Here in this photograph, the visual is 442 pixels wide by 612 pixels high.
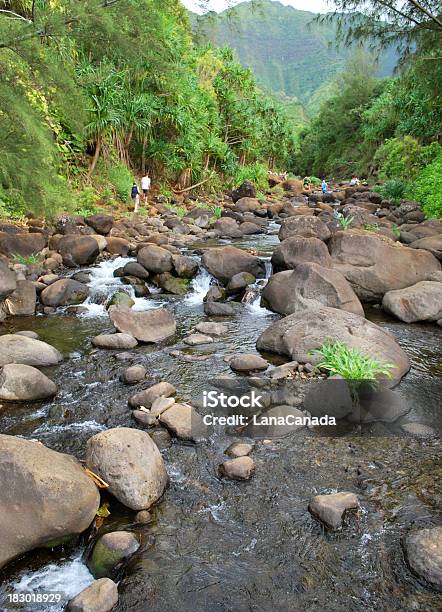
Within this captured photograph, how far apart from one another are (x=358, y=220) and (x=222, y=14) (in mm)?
8514

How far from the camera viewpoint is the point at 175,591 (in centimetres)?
316

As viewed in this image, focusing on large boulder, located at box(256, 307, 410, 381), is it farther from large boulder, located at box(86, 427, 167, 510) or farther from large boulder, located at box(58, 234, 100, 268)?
large boulder, located at box(58, 234, 100, 268)

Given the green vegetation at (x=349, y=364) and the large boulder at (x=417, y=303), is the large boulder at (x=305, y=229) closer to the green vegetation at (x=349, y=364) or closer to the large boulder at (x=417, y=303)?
the large boulder at (x=417, y=303)

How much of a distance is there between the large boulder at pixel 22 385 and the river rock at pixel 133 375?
34.1 inches

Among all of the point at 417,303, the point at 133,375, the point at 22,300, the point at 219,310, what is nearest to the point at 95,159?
the point at 22,300

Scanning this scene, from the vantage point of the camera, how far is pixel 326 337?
650cm

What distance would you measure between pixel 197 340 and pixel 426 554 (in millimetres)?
4675

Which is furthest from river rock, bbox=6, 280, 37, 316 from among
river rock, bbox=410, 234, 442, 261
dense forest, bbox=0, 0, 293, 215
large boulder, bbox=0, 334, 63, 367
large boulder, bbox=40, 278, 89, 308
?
river rock, bbox=410, 234, 442, 261

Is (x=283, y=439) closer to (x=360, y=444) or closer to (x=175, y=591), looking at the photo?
(x=360, y=444)

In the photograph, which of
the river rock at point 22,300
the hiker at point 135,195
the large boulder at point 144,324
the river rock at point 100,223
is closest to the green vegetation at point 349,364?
the large boulder at point 144,324

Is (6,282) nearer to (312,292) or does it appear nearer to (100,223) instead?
(312,292)

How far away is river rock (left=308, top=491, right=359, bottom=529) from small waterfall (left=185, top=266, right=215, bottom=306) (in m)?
6.25

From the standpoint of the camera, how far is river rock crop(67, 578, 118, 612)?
2.92 m

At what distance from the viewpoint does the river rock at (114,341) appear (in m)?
7.15
